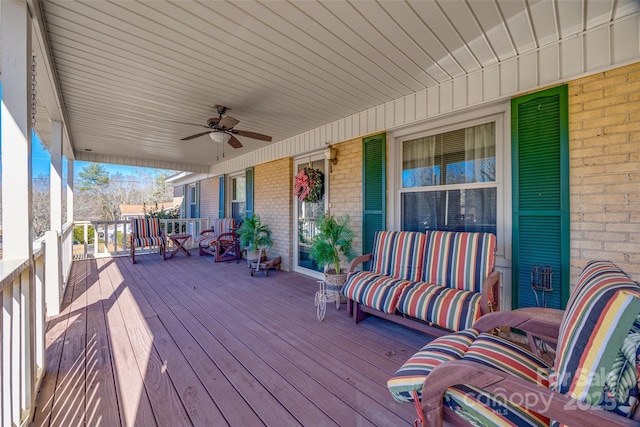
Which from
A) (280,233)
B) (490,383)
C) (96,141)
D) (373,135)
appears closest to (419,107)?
(373,135)

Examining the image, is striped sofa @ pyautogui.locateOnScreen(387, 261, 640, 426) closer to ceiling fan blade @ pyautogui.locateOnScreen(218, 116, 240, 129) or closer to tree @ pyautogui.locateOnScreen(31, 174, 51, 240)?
ceiling fan blade @ pyautogui.locateOnScreen(218, 116, 240, 129)

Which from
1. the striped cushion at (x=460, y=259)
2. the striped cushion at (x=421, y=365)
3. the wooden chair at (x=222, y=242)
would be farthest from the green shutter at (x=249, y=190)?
the striped cushion at (x=421, y=365)

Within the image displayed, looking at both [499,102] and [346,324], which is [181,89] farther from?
[499,102]

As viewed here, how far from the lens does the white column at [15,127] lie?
1.59m

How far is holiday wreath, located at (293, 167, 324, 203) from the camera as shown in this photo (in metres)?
4.54

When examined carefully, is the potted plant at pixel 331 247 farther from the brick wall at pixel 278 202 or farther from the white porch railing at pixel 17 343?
the white porch railing at pixel 17 343

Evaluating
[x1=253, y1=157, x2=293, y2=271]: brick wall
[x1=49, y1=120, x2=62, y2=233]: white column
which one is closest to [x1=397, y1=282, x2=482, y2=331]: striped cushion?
[x1=253, y1=157, x2=293, y2=271]: brick wall

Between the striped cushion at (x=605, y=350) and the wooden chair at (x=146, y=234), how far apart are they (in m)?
7.14

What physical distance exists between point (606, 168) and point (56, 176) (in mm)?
5913

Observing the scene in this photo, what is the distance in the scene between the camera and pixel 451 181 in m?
3.15

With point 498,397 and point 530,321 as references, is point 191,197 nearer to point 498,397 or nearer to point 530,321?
point 530,321

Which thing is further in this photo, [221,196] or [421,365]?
[221,196]

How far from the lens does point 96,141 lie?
5.57m

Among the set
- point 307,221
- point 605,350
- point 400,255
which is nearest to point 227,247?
point 307,221
